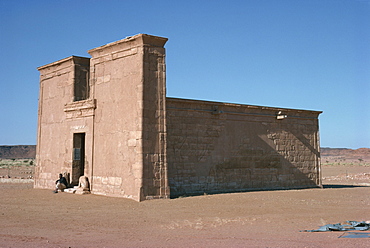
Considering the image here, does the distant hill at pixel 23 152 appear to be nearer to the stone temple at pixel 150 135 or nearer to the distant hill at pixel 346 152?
the distant hill at pixel 346 152

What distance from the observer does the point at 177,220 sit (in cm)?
977

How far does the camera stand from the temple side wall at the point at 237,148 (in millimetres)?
15180

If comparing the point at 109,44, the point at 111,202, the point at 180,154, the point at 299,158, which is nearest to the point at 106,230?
the point at 111,202

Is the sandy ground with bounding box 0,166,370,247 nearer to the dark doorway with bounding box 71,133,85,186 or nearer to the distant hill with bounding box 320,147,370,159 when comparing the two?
the dark doorway with bounding box 71,133,85,186

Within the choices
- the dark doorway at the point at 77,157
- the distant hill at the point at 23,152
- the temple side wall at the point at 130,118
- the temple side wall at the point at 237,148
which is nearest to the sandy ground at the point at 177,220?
the temple side wall at the point at 130,118

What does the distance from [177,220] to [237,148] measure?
769cm

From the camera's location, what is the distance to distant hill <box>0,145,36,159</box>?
11906 centimetres

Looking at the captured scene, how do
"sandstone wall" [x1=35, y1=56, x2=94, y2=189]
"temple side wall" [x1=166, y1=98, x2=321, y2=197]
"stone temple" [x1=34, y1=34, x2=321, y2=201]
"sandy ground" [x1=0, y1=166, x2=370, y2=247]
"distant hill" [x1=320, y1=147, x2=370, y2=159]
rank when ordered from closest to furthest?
"sandy ground" [x1=0, y1=166, x2=370, y2=247], "stone temple" [x1=34, y1=34, x2=321, y2=201], "temple side wall" [x1=166, y1=98, x2=321, y2=197], "sandstone wall" [x1=35, y1=56, x2=94, y2=189], "distant hill" [x1=320, y1=147, x2=370, y2=159]

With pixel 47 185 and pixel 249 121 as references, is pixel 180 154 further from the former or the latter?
pixel 47 185

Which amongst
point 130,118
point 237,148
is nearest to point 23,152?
point 237,148

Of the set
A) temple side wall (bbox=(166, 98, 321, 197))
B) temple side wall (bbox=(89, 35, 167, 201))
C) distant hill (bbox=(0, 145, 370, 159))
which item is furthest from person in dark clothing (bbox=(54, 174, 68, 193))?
distant hill (bbox=(0, 145, 370, 159))

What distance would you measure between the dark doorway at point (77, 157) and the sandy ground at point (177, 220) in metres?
1.71

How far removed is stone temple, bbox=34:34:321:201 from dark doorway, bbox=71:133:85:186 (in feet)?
0.14

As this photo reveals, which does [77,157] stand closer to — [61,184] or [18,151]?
[61,184]
